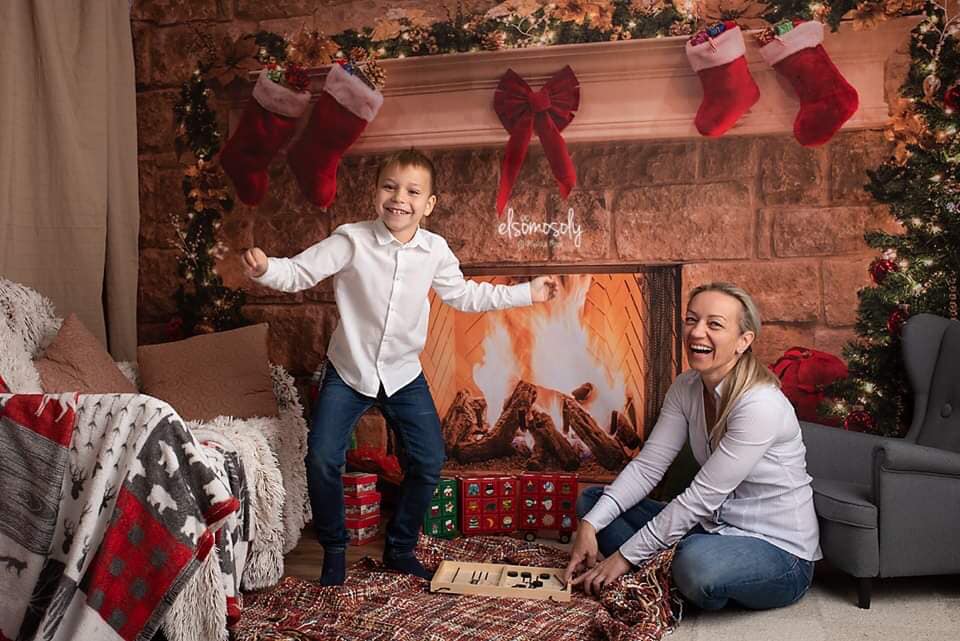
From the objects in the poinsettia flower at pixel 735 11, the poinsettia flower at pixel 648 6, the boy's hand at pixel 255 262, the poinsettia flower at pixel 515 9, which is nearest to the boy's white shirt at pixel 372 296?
the boy's hand at pixel 255 262

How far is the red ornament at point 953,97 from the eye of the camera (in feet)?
9.78

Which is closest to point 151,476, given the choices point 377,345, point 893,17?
point 377,345

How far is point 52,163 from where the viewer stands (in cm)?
332

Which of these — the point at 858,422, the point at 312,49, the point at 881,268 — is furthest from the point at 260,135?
the point at 858,422

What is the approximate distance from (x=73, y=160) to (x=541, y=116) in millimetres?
1808

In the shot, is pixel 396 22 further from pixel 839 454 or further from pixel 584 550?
pixel 839 454

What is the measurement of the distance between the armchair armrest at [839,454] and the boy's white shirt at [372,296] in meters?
1.31

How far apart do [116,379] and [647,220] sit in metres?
1.98

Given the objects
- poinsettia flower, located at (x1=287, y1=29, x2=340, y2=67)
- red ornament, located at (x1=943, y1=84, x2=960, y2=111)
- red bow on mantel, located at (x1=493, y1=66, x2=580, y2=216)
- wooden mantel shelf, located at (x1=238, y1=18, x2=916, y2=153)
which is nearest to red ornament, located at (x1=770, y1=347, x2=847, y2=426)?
wooden mantel shelf, located at (x1=238, y1=18, x2=916, y2=153)

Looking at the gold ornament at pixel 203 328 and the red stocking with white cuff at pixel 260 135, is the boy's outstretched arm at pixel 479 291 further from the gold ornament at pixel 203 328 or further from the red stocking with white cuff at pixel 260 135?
the gold ornament at pixel 203 328

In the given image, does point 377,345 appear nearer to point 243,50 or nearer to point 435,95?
point 435,95

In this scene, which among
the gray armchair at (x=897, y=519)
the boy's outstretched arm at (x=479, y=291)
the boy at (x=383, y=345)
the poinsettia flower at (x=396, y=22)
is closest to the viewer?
the gray armchair at (x=897, y=519)

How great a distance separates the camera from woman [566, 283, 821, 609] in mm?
2242

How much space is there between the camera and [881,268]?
3.11 m
